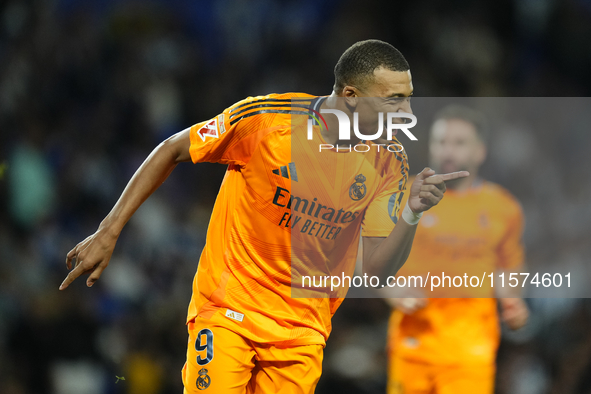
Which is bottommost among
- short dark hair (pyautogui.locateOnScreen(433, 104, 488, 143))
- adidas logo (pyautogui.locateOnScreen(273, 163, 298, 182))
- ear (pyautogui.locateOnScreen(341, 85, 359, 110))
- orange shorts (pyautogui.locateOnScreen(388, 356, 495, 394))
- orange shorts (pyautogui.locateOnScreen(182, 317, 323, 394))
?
orange shorts (pyautogui.locateOnScreen(388, 356, 495, 394))

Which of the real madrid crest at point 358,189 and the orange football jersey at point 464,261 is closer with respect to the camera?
the real madrid crest at point 358,189

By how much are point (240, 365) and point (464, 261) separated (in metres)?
1.81

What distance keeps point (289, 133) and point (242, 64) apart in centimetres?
399

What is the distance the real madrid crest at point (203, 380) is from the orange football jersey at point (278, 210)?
22 centimetres

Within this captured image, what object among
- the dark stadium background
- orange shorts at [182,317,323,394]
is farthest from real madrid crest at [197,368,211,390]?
the dark stadium background

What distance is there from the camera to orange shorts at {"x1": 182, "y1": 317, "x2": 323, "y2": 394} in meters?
2.64

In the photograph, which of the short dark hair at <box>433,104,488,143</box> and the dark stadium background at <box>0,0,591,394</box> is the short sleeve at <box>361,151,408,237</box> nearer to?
the short dark hair at <box>433,104,488,143</box>

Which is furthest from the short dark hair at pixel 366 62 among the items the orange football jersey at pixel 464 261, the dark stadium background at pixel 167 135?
the dark stadium background at pixel 167 135

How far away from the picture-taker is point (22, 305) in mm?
5168

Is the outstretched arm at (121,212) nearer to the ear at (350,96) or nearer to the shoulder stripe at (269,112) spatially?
the shoulder stripe at (269,112)

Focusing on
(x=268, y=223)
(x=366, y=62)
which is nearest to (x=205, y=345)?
(x=268, y=223)

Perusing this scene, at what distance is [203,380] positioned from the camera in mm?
2643

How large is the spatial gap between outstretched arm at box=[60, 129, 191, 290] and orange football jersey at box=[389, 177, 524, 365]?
1782mm

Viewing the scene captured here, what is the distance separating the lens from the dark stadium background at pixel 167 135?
4.77m
